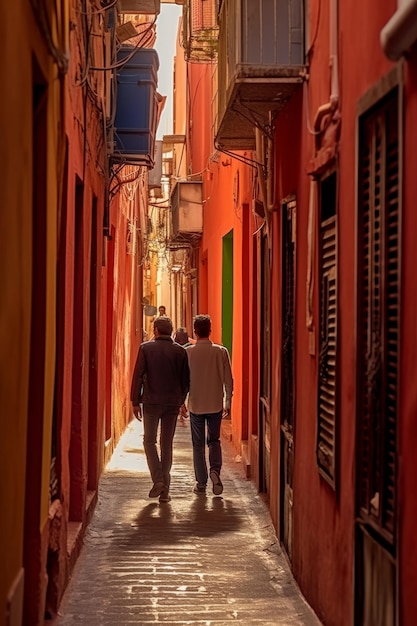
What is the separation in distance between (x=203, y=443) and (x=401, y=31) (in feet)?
23.5

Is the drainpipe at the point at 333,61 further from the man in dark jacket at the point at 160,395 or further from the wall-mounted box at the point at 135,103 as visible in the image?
the wall-mounted box at the point at 135,103

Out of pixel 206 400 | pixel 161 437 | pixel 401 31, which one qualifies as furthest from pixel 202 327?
pixel 401 31

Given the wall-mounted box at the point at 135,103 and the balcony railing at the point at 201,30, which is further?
the balcony railing at the point at 201,30

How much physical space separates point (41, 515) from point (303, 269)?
2.78 m

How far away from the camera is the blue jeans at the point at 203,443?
34.7ft

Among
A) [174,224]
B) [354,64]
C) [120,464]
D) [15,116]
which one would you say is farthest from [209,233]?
[15,116]

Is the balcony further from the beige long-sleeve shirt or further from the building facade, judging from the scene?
the beige long-sleeve shirt

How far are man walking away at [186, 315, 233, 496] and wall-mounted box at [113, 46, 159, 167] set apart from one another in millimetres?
2597

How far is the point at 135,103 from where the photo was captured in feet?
40.5

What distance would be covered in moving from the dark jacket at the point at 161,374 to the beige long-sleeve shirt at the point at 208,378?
9.3 inches

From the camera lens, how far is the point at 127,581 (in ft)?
23.4

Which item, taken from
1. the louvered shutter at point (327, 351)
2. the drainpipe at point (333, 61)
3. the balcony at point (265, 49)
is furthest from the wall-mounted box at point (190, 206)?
the drainpipe at point (333, 61)

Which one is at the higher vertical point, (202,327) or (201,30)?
(201,30)

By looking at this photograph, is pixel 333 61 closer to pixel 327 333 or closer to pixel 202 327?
pixel 327 333
